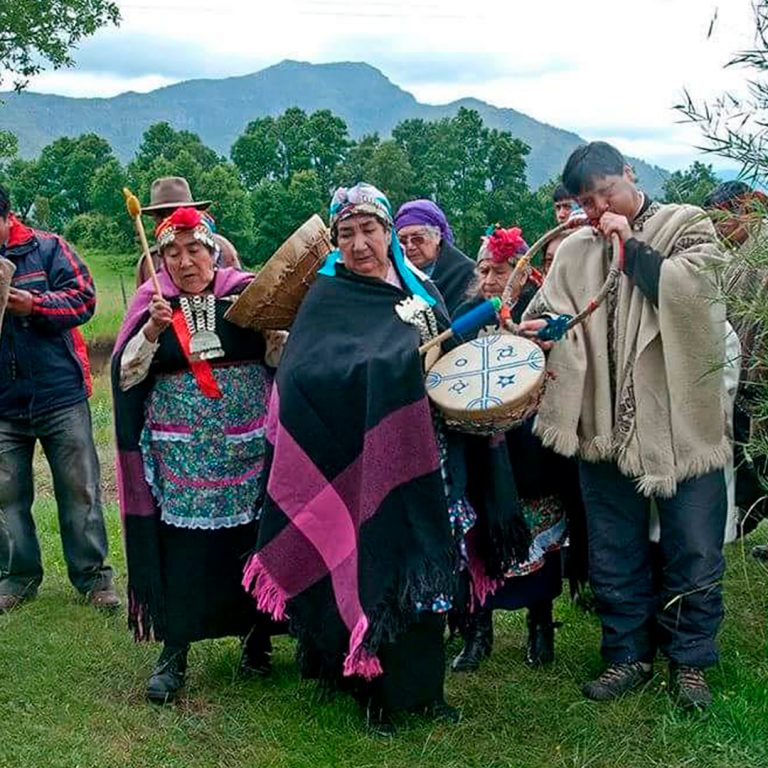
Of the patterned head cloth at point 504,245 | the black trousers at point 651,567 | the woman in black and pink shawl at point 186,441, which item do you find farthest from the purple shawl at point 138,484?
the black trousers at point 651,567

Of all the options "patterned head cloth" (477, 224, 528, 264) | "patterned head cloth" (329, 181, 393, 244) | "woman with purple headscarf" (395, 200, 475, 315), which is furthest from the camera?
"woman with purple headscarf" (395, 200, 475, 315)

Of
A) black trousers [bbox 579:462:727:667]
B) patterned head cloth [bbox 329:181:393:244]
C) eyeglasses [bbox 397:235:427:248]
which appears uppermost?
patterned head cloth [bbox 329:181:393:244]

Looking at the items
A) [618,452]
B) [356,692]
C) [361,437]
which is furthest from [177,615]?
[618,452]

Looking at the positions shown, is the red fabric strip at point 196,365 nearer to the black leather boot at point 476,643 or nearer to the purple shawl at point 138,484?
the purple shawl at point 138,484

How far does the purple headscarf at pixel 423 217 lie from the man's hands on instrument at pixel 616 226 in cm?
138

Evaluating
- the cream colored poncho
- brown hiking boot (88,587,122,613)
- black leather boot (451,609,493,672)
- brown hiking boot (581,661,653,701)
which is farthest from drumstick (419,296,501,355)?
brown hiking boot (88,587,122,613)

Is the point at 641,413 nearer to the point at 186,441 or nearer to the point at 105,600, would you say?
the point at 186,441

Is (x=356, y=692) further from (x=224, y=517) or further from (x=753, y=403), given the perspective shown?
(x=753, y=403)

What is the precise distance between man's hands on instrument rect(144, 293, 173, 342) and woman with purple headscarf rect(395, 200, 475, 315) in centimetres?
136

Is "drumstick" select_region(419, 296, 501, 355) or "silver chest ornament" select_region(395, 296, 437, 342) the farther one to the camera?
"silver chest ornament" select_region(395, 296, 437, 342)

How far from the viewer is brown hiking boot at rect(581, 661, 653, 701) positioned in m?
4.05

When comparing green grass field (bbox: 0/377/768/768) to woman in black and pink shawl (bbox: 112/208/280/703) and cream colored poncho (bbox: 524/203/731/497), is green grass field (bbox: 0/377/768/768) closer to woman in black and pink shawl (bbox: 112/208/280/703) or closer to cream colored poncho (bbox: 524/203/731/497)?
woman in black and pink shawl (bbox: 112/208/280/703)

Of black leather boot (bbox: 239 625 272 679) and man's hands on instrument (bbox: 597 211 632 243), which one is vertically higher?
man's hands on instrument (bbox: 597 211 632 243)

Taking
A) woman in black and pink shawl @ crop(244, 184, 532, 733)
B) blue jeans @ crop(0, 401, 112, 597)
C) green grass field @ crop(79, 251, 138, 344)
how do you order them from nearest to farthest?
woman in black and pink shawl @ crop(244, 184, 532, 733), blue jeans @ crop(0, 401, 112, 597), green grass field @ crop(79, 251, 138, 344)
